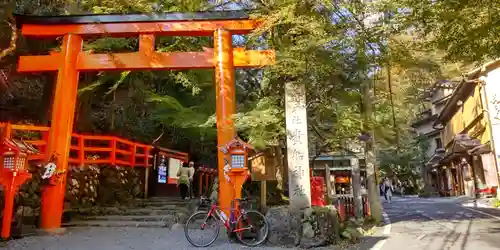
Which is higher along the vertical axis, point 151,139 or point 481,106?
point 481,106

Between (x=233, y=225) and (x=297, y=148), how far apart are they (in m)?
2.59

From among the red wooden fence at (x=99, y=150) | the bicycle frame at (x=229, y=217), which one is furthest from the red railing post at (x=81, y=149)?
the bicycle frame at (x=229, y=217)

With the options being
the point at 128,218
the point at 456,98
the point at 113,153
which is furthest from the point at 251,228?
the point at 456,98

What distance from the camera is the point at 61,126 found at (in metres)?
11.0

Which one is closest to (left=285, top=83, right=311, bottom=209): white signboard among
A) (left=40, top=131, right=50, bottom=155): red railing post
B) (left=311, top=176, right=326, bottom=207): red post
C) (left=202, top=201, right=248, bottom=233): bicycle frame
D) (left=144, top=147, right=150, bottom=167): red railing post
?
(left=202, top=201, right=248, bottom=233): bicycle frame

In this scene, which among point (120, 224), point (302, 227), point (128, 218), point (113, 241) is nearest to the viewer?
point (302, 227)

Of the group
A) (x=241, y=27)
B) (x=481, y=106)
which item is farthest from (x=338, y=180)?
(x=241, y=27)

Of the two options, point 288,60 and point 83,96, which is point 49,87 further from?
point 288,60

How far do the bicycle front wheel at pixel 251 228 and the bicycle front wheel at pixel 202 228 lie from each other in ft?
1.79

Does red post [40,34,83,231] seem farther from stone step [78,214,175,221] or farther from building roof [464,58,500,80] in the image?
building roof [464,58,500,80]

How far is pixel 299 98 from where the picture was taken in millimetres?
9805

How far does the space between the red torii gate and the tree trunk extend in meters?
4.62

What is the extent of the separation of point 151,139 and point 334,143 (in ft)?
36.1

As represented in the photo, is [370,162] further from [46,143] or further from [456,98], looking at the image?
[456,98]
